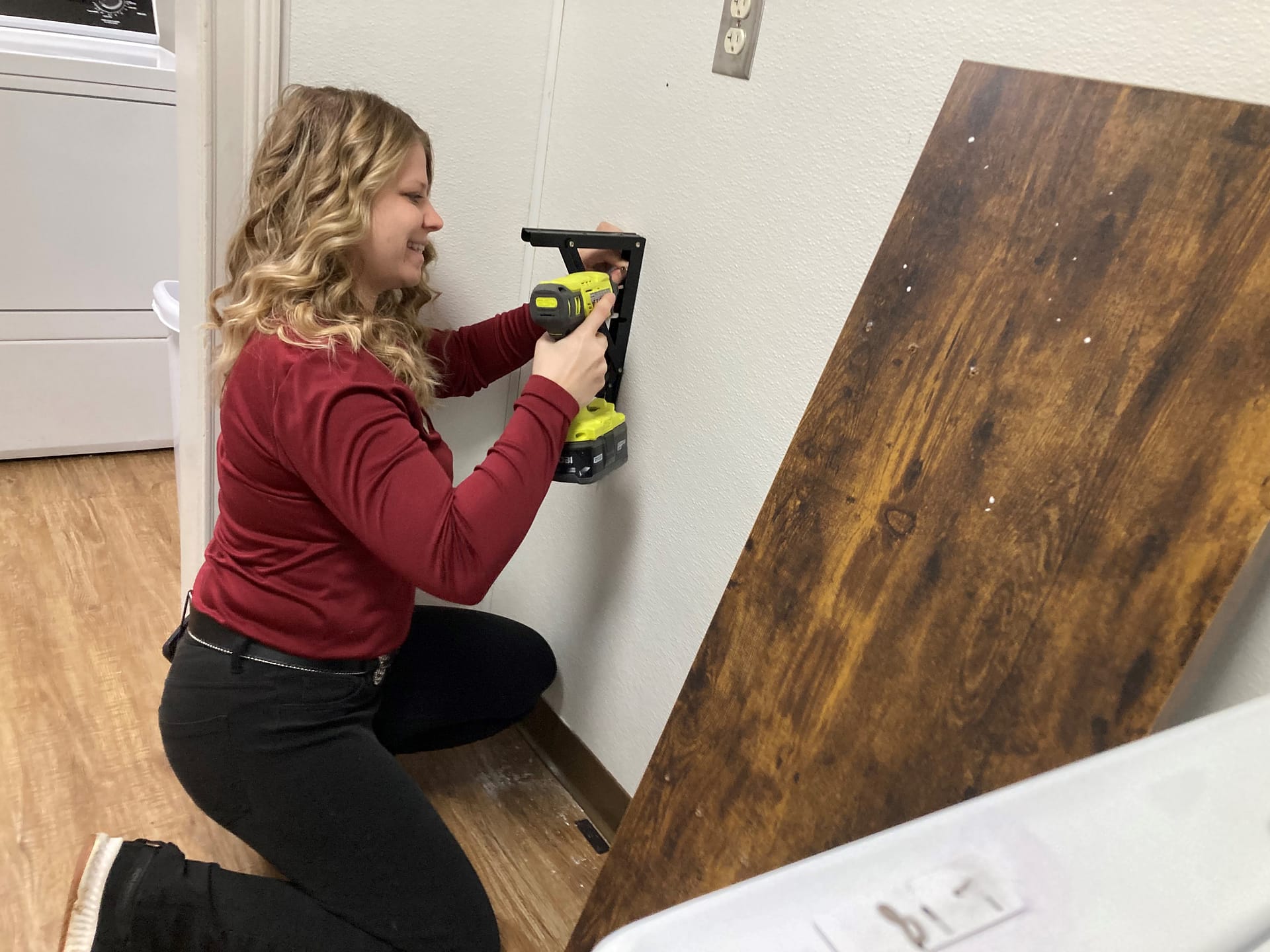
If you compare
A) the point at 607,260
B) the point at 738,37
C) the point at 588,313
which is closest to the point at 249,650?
the point at 588,313

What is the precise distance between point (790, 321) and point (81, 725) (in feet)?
4.51

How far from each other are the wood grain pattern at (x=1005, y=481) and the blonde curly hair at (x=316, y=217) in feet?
1.80


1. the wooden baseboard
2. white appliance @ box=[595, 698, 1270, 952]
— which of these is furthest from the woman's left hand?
white appliance @ box=[595, 698, 1270, 952]

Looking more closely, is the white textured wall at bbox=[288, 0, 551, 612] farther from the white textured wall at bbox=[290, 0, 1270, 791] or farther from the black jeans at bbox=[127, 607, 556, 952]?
the black jeans at bbox=[127, 607, 556, 952]

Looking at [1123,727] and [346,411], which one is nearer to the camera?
[1123,727]

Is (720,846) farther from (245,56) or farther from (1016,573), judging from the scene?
(245,56)

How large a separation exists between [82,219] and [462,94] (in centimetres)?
135

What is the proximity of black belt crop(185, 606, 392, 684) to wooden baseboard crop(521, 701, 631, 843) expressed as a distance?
0.52m

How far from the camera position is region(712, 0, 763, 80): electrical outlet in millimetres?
1003

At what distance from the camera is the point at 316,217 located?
0.98m

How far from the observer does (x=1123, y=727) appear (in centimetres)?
70

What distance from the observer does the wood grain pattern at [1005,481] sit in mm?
673

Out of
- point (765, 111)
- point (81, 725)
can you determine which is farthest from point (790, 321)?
point (81, 725)

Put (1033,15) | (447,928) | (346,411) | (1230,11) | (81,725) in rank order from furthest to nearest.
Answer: (81,725)
(447,928)
(346,411)
(1033,15)
(1230,11)
